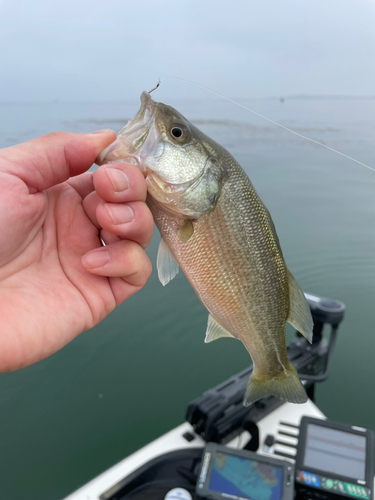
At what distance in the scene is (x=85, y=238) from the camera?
6.59 feet

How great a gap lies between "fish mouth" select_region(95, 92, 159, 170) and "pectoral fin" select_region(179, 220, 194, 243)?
375 millimetres

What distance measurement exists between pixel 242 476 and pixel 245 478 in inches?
0.8

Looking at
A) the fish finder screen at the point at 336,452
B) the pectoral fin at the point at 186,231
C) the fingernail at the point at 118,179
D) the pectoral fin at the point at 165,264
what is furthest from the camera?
the fish finder screen at the point at 336,452

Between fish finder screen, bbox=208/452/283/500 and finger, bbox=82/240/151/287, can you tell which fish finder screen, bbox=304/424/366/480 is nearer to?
fish finder screen, bbox=208/452/283/500

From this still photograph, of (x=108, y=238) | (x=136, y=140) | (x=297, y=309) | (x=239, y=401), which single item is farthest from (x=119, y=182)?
(x=239, y=401)

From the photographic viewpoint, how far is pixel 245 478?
218cm

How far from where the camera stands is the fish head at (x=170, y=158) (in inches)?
68.2

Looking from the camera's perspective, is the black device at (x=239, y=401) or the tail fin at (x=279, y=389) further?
the black device at (x=239, y=401)

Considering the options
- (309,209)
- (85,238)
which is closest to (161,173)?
(85,238)

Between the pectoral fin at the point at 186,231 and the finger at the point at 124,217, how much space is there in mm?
195

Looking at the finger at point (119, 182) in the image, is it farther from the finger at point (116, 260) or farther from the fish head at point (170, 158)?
the finger at point (116, 260)

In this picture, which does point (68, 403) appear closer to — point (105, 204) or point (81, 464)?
point (81, 464)

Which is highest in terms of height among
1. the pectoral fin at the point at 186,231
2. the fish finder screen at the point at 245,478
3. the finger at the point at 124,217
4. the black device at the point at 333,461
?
the finger at the point at 124,217

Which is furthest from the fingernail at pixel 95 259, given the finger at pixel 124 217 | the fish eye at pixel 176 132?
the fish eye at pixel 176 132
